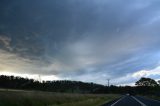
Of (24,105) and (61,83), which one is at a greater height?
(61,83)

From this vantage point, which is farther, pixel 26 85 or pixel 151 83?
pixel 151 83

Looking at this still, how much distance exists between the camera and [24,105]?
95.0 ft

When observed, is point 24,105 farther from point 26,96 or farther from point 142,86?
point 142,86

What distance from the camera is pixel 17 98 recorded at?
28.8 metres

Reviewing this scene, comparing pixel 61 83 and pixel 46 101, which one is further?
pixel 61 83

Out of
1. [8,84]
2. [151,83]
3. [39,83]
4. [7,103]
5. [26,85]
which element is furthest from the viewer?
[151,83]

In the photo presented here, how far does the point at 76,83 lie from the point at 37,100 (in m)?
166

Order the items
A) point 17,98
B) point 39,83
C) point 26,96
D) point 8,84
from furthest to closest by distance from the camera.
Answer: point 39,83 < point 8,84 < point 26,96 < point 17,98

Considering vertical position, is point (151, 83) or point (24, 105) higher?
point (151, 83)

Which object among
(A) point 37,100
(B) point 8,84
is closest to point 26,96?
(A) point 37,100

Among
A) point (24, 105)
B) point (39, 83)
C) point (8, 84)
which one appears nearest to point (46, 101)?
point (24, 105)

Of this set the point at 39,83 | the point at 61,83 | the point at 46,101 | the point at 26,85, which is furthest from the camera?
the point at 61,83

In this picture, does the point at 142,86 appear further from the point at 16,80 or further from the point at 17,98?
the point at 17,98

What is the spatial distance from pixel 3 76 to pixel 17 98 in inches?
4602
